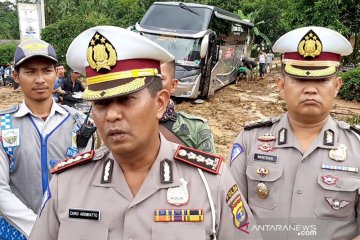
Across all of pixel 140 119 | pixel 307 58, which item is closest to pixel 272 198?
pixel 307 58

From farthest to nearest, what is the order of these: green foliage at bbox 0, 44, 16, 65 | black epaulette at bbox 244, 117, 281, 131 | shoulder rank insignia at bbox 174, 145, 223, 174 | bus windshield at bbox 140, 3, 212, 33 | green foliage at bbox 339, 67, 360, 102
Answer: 1. green foliage at bbox 0, 44, 16, 65
2. green foliage at bbox 339, 67, 360, 102
3. bus windshield at bbox 140, 3, 212, 33
4. black epaulette at bbox 244, 117, 281, 131
5. shoulder rank insignia at bbox 174, 145, 223, 174

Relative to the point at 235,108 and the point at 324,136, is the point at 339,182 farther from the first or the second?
the point at 235,108

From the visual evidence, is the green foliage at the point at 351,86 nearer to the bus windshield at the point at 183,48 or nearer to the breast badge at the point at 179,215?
the bus windshield at the point at 183,48

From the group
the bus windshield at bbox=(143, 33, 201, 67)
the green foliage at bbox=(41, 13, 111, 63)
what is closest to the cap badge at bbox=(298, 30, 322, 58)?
the bus windshield at bbox=(143, 33, 201, 67)

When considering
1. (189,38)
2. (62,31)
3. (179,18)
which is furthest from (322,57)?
(62,31)

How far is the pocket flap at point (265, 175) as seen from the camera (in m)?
2.23

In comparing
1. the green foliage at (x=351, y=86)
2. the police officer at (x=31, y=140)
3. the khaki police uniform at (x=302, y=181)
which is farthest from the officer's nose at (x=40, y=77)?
the green foliage at (x=351, y=86)

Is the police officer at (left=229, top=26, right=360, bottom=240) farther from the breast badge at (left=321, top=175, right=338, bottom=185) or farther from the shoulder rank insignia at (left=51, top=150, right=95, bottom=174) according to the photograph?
the shoulder rank insignia at (left=51, top=150, right=95, bottom=174)

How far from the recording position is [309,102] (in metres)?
2.16

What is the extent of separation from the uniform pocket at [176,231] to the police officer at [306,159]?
82 cm

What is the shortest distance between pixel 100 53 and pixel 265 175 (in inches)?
46.4

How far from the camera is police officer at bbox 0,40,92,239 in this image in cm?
228

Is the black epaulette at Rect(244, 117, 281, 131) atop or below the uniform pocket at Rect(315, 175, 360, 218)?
atop

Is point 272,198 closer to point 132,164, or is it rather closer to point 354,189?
point 354,189
